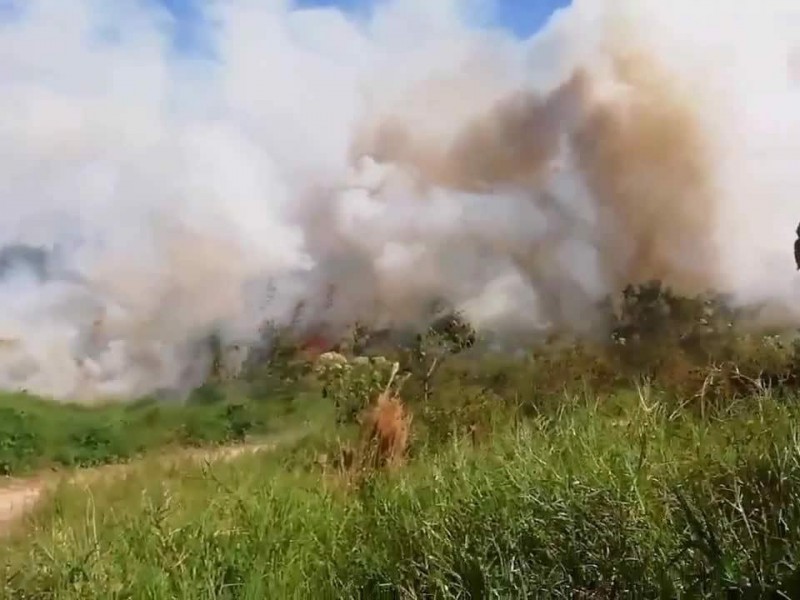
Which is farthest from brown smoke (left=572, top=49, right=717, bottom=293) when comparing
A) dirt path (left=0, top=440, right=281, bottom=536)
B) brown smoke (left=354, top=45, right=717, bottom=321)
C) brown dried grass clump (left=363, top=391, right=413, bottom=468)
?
dirt path (left=0, top=440, right=281, bottom=536)

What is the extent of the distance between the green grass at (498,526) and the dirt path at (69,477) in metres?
0.36

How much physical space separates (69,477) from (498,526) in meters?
2.41

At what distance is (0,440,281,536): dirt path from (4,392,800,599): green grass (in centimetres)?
36

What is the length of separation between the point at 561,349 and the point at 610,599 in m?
2.42

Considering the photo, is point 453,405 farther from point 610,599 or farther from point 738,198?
point 610,599

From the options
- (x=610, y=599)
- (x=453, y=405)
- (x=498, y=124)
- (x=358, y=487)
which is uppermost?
(x=498, y=124)

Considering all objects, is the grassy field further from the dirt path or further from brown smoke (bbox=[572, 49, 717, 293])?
brown smoke (bbox=[572, 49, 717, 293])

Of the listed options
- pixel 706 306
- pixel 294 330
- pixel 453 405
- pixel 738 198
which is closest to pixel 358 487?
pixel 453 405

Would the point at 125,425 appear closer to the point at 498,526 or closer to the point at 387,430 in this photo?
the point at 387,430

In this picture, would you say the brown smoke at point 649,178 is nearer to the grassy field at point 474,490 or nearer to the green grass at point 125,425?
the grassy field at point 474,490

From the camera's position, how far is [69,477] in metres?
4.77

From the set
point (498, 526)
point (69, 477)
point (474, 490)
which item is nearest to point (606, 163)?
point (474, 490)

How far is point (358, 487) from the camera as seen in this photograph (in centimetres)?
419

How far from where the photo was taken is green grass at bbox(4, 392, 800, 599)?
2.83 meters
